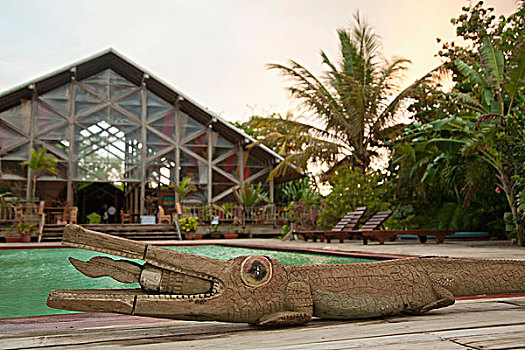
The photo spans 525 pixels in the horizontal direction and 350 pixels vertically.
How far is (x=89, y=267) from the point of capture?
1.71 metres

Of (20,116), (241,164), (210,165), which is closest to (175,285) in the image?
(210,165)

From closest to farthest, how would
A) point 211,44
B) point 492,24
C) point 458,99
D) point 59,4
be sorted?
1. point 458,99
2. point 492,24
3. point 59,4
4. point 211,44

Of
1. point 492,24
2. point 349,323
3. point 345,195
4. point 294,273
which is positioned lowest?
point 349,323

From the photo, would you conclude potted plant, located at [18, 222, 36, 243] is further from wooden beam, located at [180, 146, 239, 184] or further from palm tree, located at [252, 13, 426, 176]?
palm tree, located at [252, 13, 426, 176]

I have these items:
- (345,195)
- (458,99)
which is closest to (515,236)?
(458,99)

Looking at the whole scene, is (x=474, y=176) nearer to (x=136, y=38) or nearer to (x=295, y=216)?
(x=295, y=216)

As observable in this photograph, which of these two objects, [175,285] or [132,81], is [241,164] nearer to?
[132,81]

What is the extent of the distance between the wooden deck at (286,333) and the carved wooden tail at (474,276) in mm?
109

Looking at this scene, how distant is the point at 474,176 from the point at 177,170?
39.6 feet

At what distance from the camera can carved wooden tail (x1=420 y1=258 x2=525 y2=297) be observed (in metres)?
2.13

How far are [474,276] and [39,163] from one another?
16.8m

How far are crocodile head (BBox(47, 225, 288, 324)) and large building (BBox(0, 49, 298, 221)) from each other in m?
16.2

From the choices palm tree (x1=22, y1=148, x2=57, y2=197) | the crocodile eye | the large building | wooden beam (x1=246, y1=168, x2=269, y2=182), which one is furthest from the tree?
palm tree (x1=22, y1=148, x2=57, y2=197)

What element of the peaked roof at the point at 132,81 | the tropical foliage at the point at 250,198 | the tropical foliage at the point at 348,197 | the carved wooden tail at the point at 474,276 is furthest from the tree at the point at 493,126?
the peaked roof at the point at 132,81
